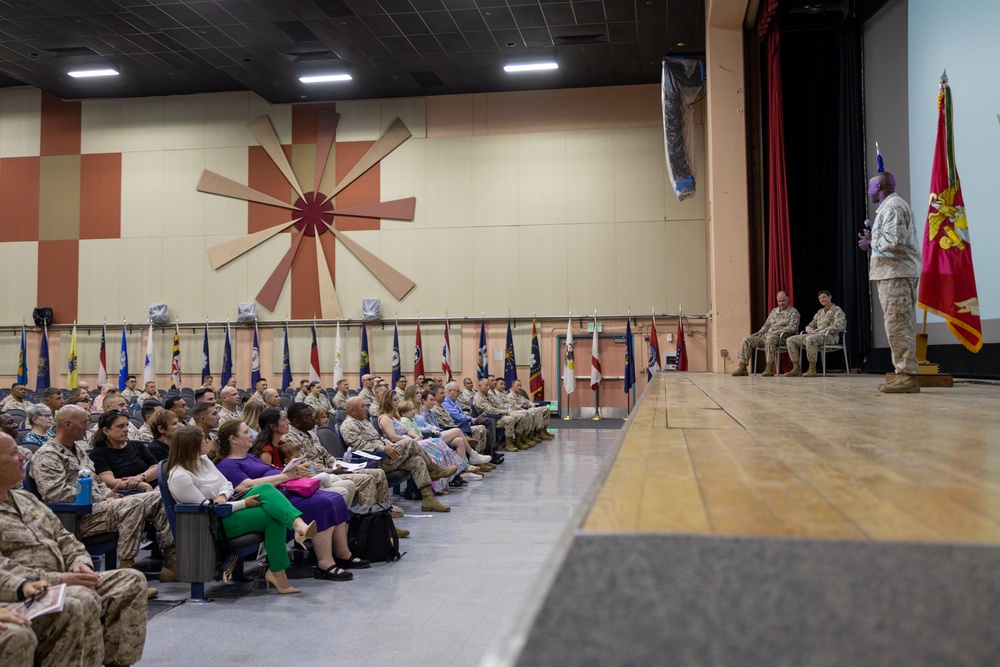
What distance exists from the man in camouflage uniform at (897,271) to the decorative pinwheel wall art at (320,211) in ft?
38.1

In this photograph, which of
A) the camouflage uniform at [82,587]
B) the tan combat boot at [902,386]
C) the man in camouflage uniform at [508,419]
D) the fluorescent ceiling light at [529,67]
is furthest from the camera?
the fluorescent ceiling light at [529,67]

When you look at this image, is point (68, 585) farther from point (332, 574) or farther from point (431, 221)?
point (431, 221)

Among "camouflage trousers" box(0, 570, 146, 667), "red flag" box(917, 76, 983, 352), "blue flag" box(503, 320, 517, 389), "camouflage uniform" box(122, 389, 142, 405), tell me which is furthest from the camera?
"blue flag" box(503, 320, 517, 389)

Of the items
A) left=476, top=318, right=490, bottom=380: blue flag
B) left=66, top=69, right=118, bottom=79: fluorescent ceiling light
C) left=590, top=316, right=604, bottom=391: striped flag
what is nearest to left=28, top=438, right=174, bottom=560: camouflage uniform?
left=476, top=318, right=490, bottom=380: blue flag

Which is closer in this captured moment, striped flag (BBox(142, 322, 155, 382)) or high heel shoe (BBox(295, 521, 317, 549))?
high heel shoe (BBox(295, 521, 317, 549))

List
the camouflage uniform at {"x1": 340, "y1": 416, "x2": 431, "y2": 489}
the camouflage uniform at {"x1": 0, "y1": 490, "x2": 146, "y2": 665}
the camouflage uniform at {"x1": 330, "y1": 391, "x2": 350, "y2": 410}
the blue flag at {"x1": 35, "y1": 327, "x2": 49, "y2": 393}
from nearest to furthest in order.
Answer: the camouflage uniform at {"x1": 0, "y1": 490, "x2": 146, "y2": 665}, the camouflage uniform at {"x1": 340, "y1": 416, "x2": 431, "y2": 489}, the camouflage uniform at {"x1": 330, "y1": 391, "x2": 350, "y2": 410}, the blue flag at {"x1": 35, "y1": 327, "x2": 49, "y2": 393}

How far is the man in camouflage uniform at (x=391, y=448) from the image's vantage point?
6789 millimetres

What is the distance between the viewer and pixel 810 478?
1549mm

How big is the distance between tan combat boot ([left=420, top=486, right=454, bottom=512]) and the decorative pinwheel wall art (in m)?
9.39

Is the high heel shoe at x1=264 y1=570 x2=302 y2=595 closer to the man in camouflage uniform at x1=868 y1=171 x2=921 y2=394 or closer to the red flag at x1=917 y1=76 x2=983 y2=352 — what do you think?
the man in camouflage uniform at x1=868 y1=171 x2=921 y2=394

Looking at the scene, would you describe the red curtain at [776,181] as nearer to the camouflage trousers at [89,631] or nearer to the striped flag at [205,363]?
the camouflage trousers at [89,631]

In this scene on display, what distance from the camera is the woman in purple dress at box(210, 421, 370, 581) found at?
468 cm

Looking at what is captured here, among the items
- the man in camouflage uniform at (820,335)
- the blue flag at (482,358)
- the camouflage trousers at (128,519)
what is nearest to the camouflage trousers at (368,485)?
the camouflage trousers at (128,519)

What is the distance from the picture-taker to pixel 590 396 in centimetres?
1566
